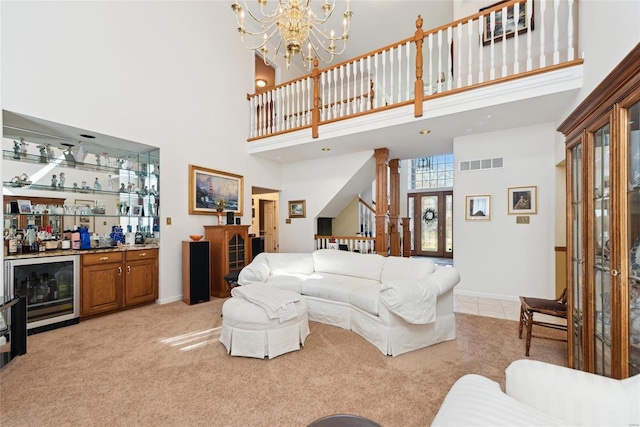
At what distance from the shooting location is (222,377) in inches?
84.0

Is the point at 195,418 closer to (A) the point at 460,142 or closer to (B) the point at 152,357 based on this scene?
(B) the point at 152,357

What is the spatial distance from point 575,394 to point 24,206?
5029mm

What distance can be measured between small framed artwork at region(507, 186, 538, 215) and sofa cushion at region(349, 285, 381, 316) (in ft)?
9.37

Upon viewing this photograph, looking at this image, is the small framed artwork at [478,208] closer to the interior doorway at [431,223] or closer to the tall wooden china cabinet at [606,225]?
the tall wooden china cabinet at [606,225]

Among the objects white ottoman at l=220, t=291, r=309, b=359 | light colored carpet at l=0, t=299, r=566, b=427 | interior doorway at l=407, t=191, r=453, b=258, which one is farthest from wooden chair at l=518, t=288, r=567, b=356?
interior doorway at l=407, t=191, r=453, b=258

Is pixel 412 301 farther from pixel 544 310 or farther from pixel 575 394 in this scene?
pixel 575 394

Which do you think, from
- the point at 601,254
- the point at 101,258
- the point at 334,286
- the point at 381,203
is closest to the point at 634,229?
the point at 601,254

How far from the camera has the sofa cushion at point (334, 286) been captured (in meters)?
A: 3.14

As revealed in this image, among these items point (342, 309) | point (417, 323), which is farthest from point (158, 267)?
point (417, 323)

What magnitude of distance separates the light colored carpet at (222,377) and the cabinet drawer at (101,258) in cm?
77

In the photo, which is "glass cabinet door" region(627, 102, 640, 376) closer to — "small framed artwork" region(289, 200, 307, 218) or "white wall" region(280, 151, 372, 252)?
"white wall" region(280, 151, 372, 252)

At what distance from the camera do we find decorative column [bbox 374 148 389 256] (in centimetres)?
536

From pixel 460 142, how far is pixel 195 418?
504 centimetres

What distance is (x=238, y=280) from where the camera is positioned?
3.85 metres
